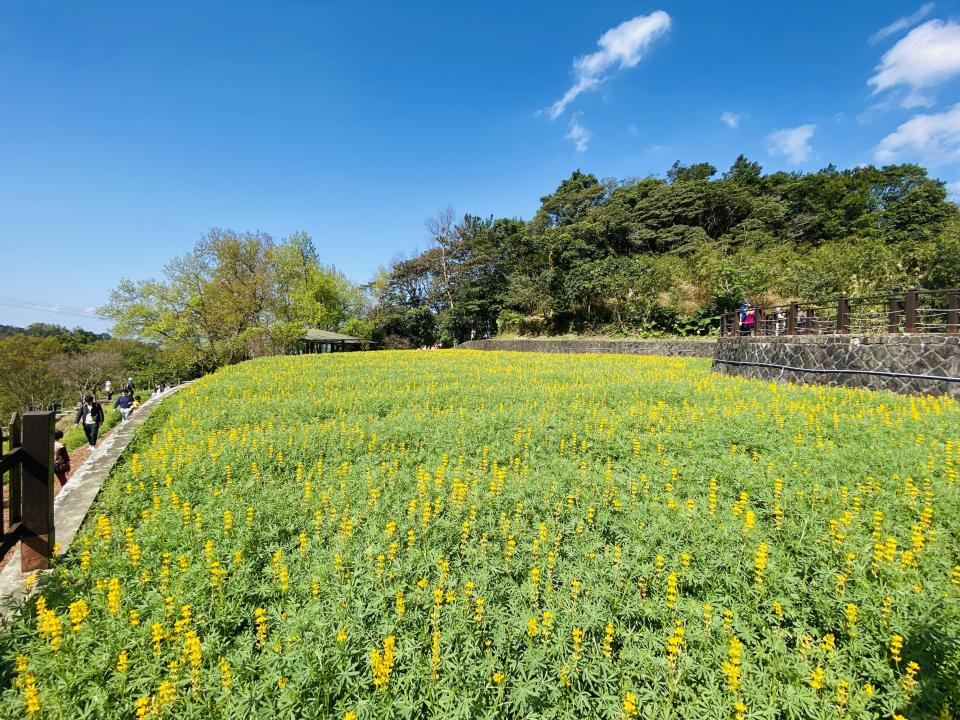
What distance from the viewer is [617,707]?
1940mm

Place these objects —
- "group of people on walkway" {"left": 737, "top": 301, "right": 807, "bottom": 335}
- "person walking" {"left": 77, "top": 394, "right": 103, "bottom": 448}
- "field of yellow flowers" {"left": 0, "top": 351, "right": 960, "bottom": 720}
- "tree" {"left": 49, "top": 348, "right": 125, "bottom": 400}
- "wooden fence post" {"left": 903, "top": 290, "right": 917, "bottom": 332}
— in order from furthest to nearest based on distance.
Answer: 1. "tree" {"left": 49, "top": 348, "right": 125, "bottom": 400}
2. "group of people on walkway" {"left": 737, "top": 301, "right": 807, "bottom": 335}
3. "person walking" {"left": 77, "top": 394, "right": 103, "bottom": 448}
4. "wooden fence post" {"left": 903, "top": 290, "right": 917, "bottom": 332}
5. "field of yellow flowers" {"left": 0, "top": 351, "right": 960, "bottom": 720}

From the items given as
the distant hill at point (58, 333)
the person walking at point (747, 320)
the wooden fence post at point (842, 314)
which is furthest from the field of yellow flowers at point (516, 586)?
the distant hill at point (58, 333)

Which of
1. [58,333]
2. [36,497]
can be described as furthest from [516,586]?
[58,333]

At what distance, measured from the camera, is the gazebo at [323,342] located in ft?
129

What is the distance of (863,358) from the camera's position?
9398 millimetres

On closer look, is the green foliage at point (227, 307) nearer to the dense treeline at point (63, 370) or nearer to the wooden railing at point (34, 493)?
the dense treeline at point (63, 370)

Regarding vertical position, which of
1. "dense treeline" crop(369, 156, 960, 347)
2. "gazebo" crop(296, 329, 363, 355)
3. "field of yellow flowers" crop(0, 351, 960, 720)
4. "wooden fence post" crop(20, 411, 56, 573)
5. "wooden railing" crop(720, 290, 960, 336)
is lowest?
"field of yellow flowers" crop(0, 351, 960, 720)

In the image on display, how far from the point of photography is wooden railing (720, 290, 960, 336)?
8.53m

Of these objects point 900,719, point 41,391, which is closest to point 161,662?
point 900,719

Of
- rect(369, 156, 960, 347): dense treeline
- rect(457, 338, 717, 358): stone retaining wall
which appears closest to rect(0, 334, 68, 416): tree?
rect(369, 156, 960, 347): dense treeline

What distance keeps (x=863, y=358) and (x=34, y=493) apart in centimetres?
1385

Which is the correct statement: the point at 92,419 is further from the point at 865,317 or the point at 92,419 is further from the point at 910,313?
the point at 865,317

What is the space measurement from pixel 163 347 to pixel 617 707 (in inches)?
1739

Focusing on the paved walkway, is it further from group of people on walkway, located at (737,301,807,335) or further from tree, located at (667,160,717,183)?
tree, located at (667,160,717,183)
